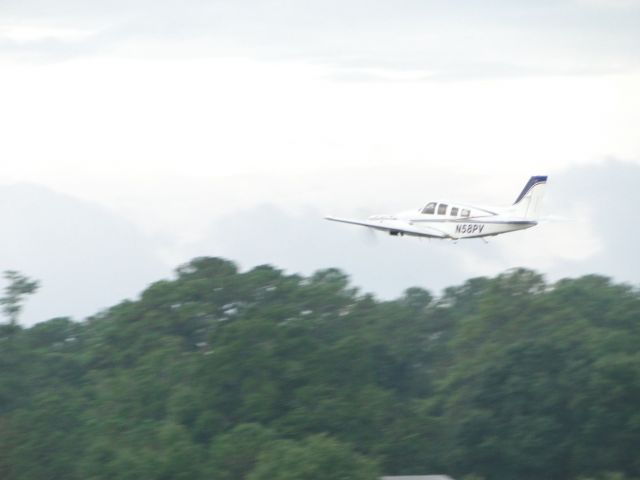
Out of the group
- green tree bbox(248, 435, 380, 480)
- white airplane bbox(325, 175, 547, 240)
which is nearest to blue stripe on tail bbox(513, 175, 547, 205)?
white airplane bbox(325, 175, 547, 240)

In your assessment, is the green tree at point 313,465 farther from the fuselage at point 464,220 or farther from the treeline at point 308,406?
the fuselage at point 464,220

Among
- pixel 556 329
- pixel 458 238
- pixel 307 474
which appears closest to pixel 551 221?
pixel 458 238

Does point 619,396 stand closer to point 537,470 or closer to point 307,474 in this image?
point 537,470

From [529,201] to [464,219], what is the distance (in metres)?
3.04

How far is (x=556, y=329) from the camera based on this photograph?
81688mm

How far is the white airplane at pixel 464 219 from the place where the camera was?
49750mm

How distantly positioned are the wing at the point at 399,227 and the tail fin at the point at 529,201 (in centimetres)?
341

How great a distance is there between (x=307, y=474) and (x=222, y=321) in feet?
131

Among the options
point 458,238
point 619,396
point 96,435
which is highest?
point 458,238

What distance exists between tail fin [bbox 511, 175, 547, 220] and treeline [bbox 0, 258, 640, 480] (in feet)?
38.7

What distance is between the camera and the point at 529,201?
51094 millimetres

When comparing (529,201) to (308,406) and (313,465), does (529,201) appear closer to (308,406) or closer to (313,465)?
(313,465)

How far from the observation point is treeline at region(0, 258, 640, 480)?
56.2 meters

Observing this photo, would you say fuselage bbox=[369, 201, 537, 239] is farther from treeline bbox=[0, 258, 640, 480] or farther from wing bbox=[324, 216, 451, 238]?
treeline bbox=[0, 258, 640, 480]
